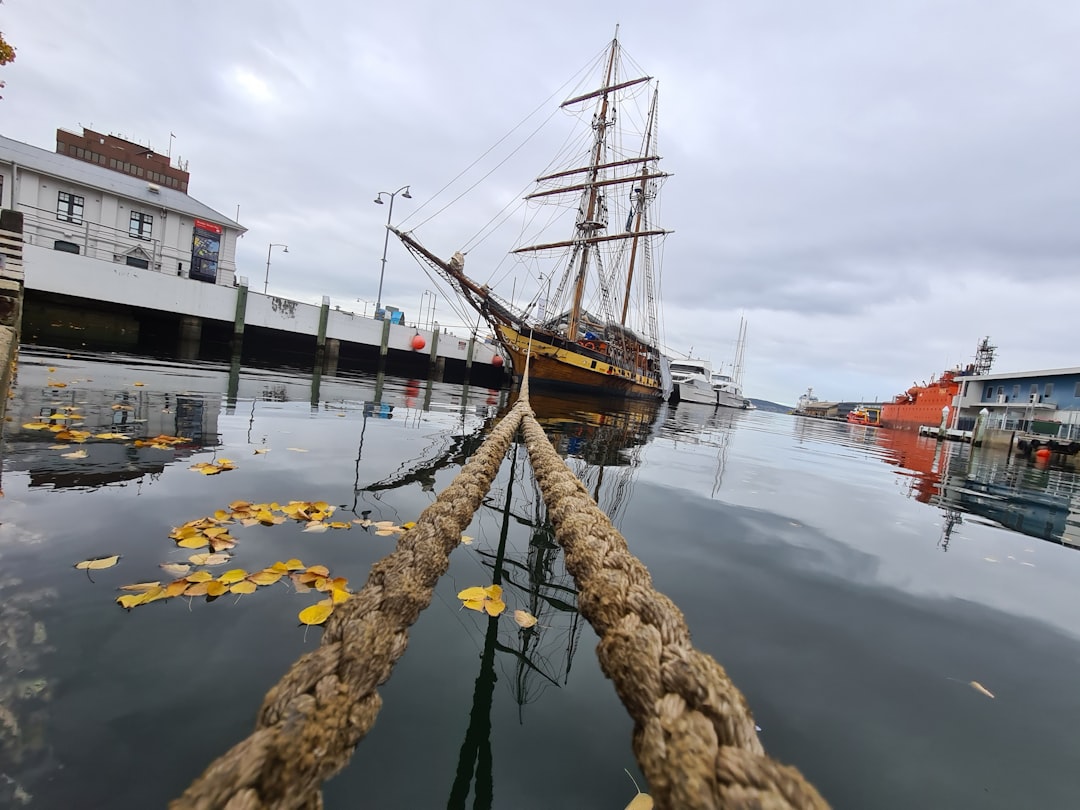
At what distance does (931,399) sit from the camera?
42.2 m

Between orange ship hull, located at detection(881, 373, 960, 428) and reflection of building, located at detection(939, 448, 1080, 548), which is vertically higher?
orange ship hull, located at detection(881, 373, 960, 428)

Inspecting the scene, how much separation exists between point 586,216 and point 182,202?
26761mm

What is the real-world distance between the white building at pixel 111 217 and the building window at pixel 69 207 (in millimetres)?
43

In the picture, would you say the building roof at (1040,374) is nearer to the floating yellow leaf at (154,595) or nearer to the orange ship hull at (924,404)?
the orange ship hull at (924,404)

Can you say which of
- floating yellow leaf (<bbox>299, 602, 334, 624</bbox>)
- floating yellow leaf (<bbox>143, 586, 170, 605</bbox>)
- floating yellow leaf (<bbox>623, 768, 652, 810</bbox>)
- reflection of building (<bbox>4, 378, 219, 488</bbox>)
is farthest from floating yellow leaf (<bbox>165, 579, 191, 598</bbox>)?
floating yellow leaf (<bbox>623, 768, 652, 810</bbox>)

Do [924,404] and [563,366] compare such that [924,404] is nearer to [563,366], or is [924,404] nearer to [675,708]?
[563,366]

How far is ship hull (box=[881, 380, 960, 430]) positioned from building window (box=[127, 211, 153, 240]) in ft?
190

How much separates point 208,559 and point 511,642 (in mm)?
1533

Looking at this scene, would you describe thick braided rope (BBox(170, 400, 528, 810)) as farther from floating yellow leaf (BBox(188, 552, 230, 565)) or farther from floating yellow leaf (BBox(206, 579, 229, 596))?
floating yellow leaf (BBox(188, 552, 230, 565))

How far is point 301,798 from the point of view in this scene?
73 centimetres

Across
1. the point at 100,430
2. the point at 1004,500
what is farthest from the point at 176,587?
the point at 1004,500

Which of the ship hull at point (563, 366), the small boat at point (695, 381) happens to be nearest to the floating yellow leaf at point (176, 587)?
the ship hull at point (563, 366)

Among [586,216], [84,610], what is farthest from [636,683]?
[586,216]

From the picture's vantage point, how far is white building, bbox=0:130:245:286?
26344 mm
